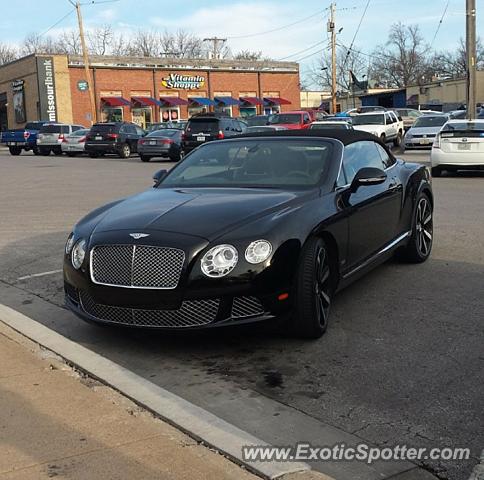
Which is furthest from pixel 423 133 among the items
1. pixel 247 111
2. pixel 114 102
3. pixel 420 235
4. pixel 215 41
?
pixel 215 41

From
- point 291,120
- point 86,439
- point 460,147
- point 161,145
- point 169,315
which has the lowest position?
point 86,439

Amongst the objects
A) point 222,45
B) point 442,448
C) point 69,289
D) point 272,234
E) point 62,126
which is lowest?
point 442,448

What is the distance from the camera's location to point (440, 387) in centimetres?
394

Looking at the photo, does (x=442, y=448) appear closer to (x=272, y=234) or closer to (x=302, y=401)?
(x=302, y=401)

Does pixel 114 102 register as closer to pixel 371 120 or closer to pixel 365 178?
pixel 371 120

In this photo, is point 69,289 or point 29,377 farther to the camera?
point 69,289

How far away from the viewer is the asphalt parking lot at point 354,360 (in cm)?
353

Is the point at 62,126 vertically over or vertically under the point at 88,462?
over

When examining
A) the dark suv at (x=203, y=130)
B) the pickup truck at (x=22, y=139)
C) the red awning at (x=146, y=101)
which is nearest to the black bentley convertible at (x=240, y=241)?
the dark suv at (x=203, y=130)

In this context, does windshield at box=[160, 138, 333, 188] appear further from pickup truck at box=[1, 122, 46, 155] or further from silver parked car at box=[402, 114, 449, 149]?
pickup truck at box=[1, 122, 46, 155]

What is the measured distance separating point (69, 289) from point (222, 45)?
260 ft

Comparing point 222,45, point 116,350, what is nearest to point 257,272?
point 116,350

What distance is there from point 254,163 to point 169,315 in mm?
1992

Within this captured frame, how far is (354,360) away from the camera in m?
4.41
